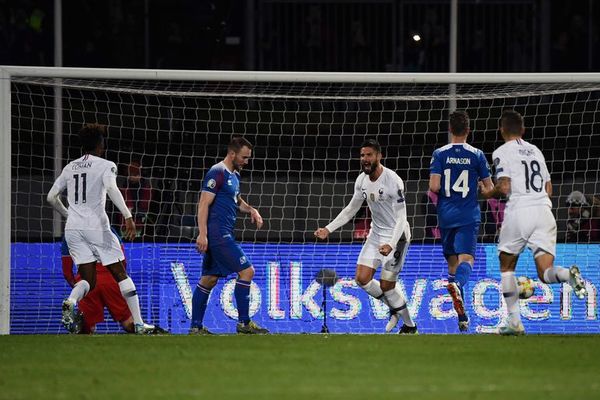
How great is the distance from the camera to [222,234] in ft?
42.3

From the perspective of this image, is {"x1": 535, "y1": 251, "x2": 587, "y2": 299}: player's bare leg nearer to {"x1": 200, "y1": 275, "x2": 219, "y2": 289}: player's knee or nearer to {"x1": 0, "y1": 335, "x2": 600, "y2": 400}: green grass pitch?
{"x1": 0, "y1": 335, "x2": 600, "y2": 400}: green grass pitch

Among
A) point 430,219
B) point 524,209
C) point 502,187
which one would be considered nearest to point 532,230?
point 524,209

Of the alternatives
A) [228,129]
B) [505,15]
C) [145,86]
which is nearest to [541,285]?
[228,129]

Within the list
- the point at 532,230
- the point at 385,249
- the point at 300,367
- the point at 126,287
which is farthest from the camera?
the point at 126,287

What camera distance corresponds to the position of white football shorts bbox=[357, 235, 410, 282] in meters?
13.2

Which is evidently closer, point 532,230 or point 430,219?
point 532,230

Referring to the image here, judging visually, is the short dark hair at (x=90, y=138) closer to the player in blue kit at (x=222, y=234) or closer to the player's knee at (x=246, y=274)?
the player in blue kit at (x=222, y=234)

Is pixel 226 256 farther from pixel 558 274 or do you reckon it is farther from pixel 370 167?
pixel 558 274

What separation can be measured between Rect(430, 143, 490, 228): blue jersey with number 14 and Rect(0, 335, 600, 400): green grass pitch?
1.48 meters

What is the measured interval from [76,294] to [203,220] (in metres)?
1.48

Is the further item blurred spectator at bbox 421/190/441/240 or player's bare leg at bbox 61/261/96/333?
blurred spectator at bbox 421/190/441/240

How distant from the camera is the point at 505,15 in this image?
75.8 feet

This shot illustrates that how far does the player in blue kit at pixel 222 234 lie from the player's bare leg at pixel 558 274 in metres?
2.95

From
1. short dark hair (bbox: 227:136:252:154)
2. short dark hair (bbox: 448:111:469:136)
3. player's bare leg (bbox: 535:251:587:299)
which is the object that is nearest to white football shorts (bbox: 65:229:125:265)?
short dark hair (bbox: 227:136:252:154)
